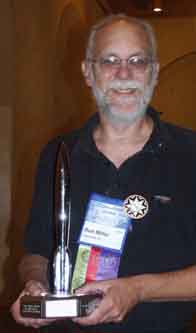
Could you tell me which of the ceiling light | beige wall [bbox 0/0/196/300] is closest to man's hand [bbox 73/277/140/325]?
beige wall [bbox 0/0/196/300]

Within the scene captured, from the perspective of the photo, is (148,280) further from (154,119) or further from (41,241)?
(154,119)

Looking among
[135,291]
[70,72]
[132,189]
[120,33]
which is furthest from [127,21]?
[70,72]

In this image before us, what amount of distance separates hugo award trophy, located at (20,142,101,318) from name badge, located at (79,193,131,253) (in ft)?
0.79

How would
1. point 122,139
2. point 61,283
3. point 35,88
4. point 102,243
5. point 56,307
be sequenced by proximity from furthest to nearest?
point 35,88
point 122,139
point 102,243
point 61,283
point 56,307

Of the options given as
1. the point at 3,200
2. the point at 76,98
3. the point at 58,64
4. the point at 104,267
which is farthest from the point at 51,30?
the point at 104,267

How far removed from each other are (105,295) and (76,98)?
5.92m

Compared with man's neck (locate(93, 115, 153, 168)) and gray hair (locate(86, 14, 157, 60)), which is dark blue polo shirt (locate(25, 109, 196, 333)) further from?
gray hair (locate(86, 14, 157, 60))

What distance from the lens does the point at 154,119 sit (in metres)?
2.30

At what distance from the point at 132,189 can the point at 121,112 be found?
24 centimetres

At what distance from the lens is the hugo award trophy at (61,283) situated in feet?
5.38

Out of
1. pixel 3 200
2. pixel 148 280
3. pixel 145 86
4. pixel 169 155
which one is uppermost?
pixel 145 86

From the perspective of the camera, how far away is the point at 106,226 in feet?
6.66

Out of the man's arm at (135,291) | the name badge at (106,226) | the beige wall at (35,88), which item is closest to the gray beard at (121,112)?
the name badge at (106,226)

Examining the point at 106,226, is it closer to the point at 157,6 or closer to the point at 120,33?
the point at 120,33
